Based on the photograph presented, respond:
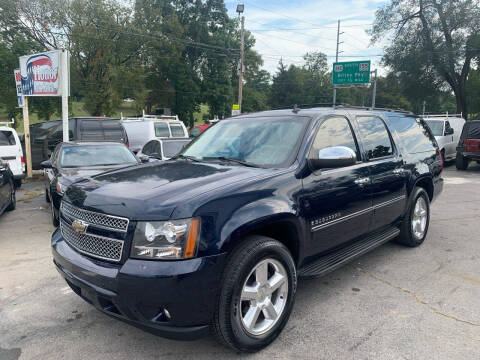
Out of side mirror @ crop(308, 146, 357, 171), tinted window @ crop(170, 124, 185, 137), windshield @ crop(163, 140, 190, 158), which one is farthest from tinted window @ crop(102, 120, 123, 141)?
side mirror @ crop(308, 146, 357, 171)

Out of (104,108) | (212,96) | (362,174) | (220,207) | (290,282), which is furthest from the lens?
(212,96)

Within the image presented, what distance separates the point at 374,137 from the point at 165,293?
10.1ft

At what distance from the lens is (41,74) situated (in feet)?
34.7

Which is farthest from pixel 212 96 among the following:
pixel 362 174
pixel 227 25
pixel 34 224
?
pixel 362 174

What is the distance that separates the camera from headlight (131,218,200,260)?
7.74ft

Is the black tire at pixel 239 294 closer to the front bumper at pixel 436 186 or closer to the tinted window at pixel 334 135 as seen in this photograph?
the tinted window at pixel 334 135

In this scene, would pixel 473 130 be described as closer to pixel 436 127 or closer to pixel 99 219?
pixel 436 127

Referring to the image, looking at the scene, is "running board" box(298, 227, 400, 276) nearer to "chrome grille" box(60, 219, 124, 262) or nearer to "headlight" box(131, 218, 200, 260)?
"headlight" box(131, 218, 200, 260)

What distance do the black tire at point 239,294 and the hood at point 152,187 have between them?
0.46 meters

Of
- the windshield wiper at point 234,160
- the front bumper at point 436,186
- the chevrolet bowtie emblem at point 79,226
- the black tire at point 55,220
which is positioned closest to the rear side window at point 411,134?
the front bumper at point 436,186

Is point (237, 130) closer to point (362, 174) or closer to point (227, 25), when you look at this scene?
point (362, 174)

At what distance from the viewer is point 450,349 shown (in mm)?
2795

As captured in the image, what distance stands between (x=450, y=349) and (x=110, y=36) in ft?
92.8

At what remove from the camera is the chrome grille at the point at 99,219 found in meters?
2.48
